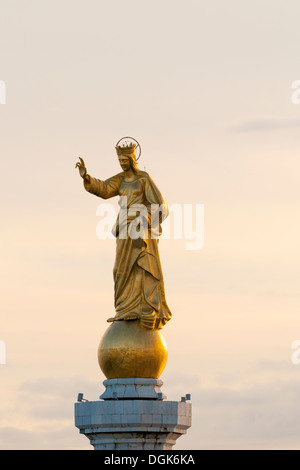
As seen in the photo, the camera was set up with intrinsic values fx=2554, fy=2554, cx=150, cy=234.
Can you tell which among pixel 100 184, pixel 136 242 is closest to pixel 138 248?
pixel 136 242

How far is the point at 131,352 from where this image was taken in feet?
298

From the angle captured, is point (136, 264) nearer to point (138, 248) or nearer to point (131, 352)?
point (138, 248)

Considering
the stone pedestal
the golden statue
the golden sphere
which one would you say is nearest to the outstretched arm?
the golden statue

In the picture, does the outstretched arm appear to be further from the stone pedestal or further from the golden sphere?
the stone pedestal

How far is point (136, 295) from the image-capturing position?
92.0m

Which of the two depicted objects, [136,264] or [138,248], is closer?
[138,248]

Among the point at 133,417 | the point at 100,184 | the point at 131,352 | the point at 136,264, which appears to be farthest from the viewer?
the point at 100,184

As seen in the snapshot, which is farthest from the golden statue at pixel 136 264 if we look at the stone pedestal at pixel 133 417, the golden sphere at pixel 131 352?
the stone pedestal at pixel 133 417

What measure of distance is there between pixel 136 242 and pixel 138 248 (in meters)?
0.26

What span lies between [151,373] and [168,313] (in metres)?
2.39

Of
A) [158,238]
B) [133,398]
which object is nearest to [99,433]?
[133,398]

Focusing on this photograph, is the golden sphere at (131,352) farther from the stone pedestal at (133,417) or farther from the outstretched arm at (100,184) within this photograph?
the outstretched arm at (100,184)
